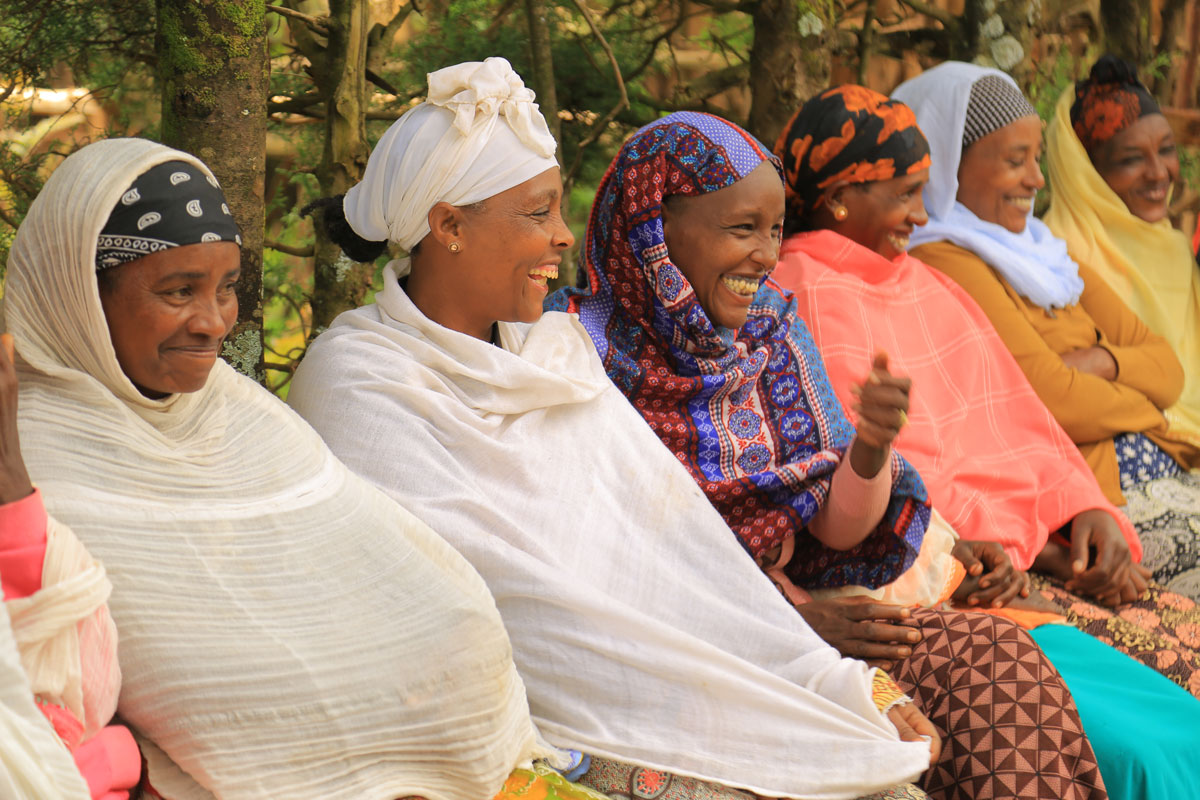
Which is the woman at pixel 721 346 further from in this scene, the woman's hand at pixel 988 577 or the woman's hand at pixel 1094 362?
the woman's hand at pixel 1094 362

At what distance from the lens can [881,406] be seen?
9.20 ft

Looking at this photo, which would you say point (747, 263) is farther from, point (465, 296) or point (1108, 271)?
point (1108, 271)

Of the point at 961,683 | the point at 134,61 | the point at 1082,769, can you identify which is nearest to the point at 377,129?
the point at 134,61

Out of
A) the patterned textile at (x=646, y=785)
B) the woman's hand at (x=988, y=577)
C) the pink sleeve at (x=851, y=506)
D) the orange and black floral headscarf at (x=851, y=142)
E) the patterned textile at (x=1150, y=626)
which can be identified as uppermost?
the orange and black floral headscarf at (x=851, y=142)

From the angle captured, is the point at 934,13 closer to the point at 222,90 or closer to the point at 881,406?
the point at 881,406

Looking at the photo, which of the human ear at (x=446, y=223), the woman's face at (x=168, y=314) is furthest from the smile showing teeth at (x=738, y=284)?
the woman's face at (x=168, y=314)

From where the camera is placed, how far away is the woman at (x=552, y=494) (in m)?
2.55

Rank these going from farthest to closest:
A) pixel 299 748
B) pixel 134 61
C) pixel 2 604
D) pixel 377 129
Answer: pixel 377 129, pixel 134 61, pixel 299 748, pixel 2 604

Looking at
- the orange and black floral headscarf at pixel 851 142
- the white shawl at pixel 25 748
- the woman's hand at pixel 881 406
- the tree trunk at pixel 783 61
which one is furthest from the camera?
the tree trunk at pixel 783 61

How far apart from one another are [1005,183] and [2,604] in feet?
12.2

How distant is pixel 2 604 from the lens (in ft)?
5.58

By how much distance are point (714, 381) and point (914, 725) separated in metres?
0.98

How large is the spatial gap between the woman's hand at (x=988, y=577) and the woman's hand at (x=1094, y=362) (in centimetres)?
113

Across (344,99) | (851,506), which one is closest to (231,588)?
(851,506)
